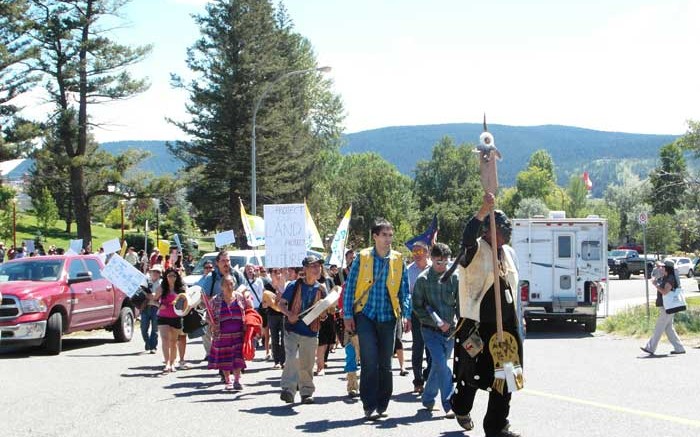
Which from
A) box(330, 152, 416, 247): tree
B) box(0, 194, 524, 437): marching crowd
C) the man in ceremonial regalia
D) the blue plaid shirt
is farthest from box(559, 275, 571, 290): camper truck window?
box(330, 152, 416, 247): tree

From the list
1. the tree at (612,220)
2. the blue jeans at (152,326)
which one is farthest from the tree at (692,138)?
the tree at (612,220)

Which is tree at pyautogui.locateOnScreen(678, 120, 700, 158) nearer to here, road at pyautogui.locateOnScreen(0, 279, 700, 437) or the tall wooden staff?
road at pyautogui.locateOnScreen(0, 279, 700, 437)

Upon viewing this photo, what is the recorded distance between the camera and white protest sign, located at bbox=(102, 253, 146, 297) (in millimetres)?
15875

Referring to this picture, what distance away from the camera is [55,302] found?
16.9 meters

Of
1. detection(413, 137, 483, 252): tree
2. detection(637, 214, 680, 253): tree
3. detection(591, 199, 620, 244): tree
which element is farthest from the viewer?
detection(591, 199, 620, 244): tree

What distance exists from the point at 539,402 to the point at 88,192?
35.5 m

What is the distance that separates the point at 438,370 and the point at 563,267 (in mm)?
12720

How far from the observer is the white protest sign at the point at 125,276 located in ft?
52.1

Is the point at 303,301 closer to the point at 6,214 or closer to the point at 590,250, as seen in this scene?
the point at 590,250

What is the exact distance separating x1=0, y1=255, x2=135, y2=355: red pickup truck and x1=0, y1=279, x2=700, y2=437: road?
0.60 meters

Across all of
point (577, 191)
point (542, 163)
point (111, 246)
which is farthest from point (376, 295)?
point (542, 163)

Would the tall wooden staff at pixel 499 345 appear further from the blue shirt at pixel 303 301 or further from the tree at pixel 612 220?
the tree at pixel 612 220

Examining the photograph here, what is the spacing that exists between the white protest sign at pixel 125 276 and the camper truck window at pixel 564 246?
403 inches

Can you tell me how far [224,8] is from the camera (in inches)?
1939
